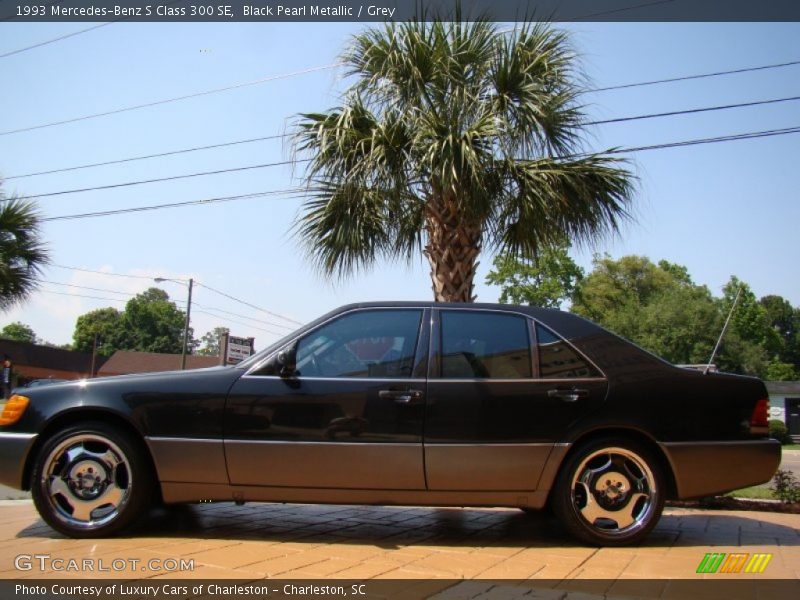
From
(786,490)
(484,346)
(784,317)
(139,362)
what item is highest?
(784,317)

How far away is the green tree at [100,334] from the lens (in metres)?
89.3

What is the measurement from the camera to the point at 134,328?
90.4 metres

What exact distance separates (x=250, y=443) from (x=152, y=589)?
1.16 m

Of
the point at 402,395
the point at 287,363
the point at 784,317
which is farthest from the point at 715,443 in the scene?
the point at 784,317

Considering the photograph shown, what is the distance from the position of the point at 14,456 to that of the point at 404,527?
2.56 meters

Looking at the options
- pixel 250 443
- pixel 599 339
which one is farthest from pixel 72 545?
pixel 599 339

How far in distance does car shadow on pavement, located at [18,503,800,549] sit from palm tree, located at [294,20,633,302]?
9.15 feet

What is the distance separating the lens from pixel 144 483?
4.03 m

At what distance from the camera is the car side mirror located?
13.4 feet

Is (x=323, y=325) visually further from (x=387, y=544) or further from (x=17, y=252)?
(x=17, y=252)

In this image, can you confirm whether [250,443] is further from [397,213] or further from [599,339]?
[397,213]

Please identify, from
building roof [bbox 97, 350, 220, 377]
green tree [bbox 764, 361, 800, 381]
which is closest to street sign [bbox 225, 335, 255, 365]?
building roof [bbox 97, 350, 220, 377]

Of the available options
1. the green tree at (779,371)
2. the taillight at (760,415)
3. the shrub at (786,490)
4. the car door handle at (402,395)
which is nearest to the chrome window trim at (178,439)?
the car door handle at (402,395)

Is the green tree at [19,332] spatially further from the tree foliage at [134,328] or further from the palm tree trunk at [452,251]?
the palm tree trunk at [452,251]
